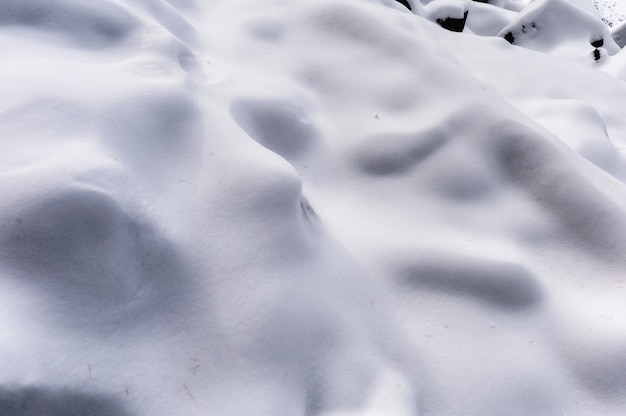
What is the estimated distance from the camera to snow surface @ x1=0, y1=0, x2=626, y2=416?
3.06ft

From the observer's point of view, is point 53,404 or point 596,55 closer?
point 53,404

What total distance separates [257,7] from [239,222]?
1.39m

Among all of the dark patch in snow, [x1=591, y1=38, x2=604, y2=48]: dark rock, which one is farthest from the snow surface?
[x1=591, y1=38, x2=604, y2=48]: dark rock

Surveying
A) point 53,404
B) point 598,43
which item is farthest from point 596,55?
point 53,404

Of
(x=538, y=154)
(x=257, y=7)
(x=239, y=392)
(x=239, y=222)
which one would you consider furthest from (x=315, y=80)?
(x=239, y=392)

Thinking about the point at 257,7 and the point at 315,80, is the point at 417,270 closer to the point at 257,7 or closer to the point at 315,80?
the point at 315,80

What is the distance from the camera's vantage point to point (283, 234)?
Result: 1.17m

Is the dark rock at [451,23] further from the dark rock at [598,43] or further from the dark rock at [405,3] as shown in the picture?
the dark rock at [598,43]

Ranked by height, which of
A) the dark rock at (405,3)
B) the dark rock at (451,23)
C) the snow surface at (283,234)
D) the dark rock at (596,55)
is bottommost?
the dark rock at (596,55)

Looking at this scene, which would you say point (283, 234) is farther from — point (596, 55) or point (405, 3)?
point (596, 55)

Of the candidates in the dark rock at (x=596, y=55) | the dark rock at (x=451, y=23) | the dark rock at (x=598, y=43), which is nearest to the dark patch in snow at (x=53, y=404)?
the dark rock at (x=451, y=23)

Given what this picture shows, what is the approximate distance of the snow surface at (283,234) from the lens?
93 centimetres

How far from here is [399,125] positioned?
171cm

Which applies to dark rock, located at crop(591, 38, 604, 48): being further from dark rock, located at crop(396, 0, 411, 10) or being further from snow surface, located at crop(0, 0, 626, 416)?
snow surface, located at crop(0, 0, 626, 416)
